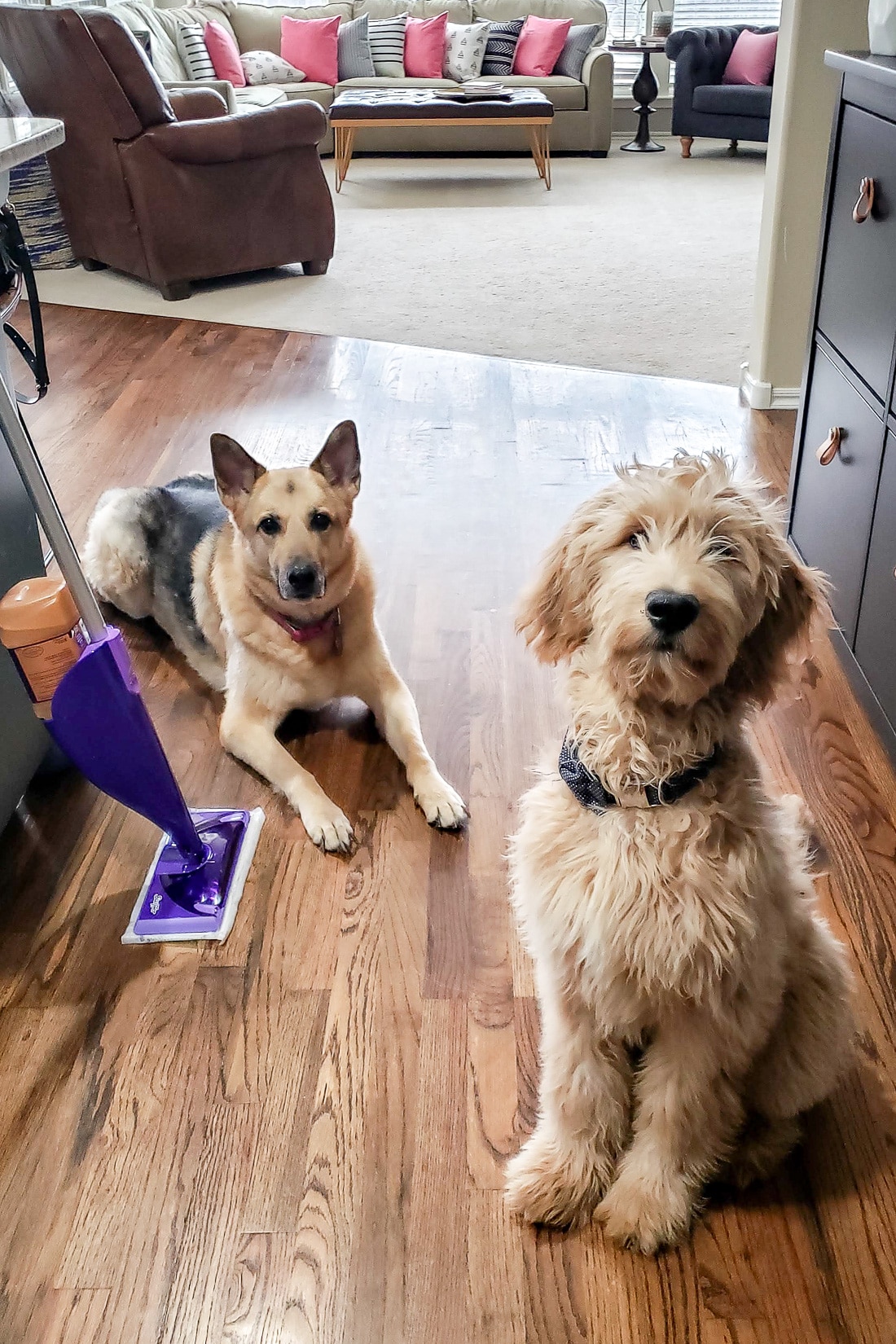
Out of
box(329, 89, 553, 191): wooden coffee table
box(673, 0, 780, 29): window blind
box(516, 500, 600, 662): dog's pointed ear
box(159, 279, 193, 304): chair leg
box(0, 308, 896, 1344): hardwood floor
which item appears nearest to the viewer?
box(516, 500, 600, 662): dog's pointed ear

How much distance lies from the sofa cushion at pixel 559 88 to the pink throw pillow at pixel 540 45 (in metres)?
0.14

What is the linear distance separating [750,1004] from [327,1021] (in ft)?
2.34

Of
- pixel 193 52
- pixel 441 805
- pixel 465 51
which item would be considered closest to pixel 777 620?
pixel 441 805

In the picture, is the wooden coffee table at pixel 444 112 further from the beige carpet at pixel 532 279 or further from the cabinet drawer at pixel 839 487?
the cabinet drawer at pixel 839 487

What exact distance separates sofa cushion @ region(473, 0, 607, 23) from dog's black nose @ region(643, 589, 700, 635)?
30.8 ft

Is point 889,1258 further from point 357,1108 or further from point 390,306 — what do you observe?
point 390,306

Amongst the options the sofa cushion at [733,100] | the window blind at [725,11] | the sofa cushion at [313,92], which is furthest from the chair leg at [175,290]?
the window blind at [725,11]

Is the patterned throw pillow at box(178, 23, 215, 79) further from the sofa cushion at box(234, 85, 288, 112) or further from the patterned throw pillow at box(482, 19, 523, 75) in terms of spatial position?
the patterned throw pillow at box(482, 19, 523, 75)

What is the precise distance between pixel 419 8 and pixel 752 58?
108 inches

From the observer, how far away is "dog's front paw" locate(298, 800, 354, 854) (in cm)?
202

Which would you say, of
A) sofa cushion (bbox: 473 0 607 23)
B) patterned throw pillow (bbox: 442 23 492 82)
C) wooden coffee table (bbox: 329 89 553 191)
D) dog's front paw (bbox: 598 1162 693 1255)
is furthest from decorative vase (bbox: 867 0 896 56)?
sofa cushion (bbox: 473 0 607 23)

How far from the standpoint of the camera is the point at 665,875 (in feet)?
3.94

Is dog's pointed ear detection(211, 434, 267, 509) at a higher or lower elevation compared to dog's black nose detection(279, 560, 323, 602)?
higher

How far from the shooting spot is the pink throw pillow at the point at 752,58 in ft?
26.5
